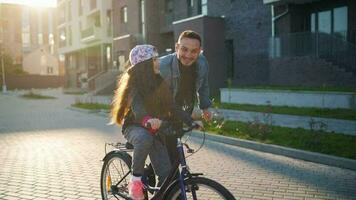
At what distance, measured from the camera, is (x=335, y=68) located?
56.6ft

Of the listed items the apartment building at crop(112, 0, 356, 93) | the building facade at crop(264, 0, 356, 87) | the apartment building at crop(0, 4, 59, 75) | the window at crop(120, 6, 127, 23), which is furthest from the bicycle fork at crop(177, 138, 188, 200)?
the apartment building at crop(0, 4, 59, 75)

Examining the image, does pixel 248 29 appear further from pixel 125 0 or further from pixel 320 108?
pixel 125 0

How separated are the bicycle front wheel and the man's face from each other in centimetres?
120

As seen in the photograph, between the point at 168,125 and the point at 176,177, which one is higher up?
the point at 168,125

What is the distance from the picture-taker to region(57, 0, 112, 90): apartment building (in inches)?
1638

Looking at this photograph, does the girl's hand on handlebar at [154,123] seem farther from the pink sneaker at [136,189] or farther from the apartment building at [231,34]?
the apartment building at [231,34]

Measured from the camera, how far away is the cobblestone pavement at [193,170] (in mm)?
6090

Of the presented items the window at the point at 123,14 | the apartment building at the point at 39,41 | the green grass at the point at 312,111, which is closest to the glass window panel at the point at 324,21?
the green grass at the point at 312,111

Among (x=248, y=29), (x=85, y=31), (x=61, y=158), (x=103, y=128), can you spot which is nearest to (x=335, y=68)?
(x=248, y=29)

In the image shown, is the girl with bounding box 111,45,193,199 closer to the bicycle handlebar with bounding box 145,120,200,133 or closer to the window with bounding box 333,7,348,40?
the bicycle handlebar with bounding box 145,120,200,133

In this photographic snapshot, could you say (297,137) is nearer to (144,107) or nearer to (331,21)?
(144,107)

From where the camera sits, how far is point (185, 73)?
439 cm

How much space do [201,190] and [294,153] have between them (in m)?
5.15

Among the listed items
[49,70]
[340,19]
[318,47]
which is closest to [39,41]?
[49,70]
